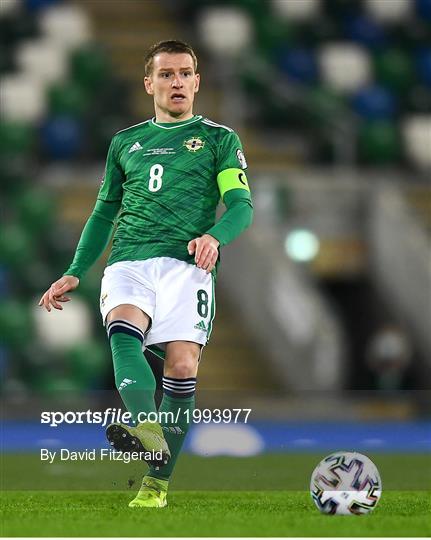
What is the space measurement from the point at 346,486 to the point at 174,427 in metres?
0.66

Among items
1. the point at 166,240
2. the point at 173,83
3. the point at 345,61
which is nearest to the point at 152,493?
the point at 166,240

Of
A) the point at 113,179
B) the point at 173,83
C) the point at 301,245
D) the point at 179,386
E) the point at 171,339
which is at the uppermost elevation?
the point at 173,83

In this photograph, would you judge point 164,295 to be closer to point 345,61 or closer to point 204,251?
point 204,251

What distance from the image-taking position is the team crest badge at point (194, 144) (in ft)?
19.0

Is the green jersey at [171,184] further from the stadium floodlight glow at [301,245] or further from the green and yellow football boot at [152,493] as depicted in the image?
the stadium floodlight glow at [301,245]

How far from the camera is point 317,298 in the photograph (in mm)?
14758

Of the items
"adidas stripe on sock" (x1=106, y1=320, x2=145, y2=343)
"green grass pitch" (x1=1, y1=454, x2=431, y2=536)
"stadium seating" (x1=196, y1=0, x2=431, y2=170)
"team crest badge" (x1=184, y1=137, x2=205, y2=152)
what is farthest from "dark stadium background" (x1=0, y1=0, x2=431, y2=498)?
"adidas stripe on sock" (x1=106, y1=320, x2=145, y2=343)

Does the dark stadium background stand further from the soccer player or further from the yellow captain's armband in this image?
the yellow captain's armband

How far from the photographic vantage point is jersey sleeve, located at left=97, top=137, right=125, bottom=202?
592 cm

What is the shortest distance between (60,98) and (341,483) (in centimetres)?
1090

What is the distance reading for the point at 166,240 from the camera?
5.71 metres

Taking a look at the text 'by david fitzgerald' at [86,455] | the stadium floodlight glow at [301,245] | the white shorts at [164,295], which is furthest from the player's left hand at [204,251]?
the stadium floodlight glow at [301,245]

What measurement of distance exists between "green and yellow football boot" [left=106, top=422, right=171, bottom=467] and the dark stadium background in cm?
664

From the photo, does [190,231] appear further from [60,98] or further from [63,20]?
[63,20]
